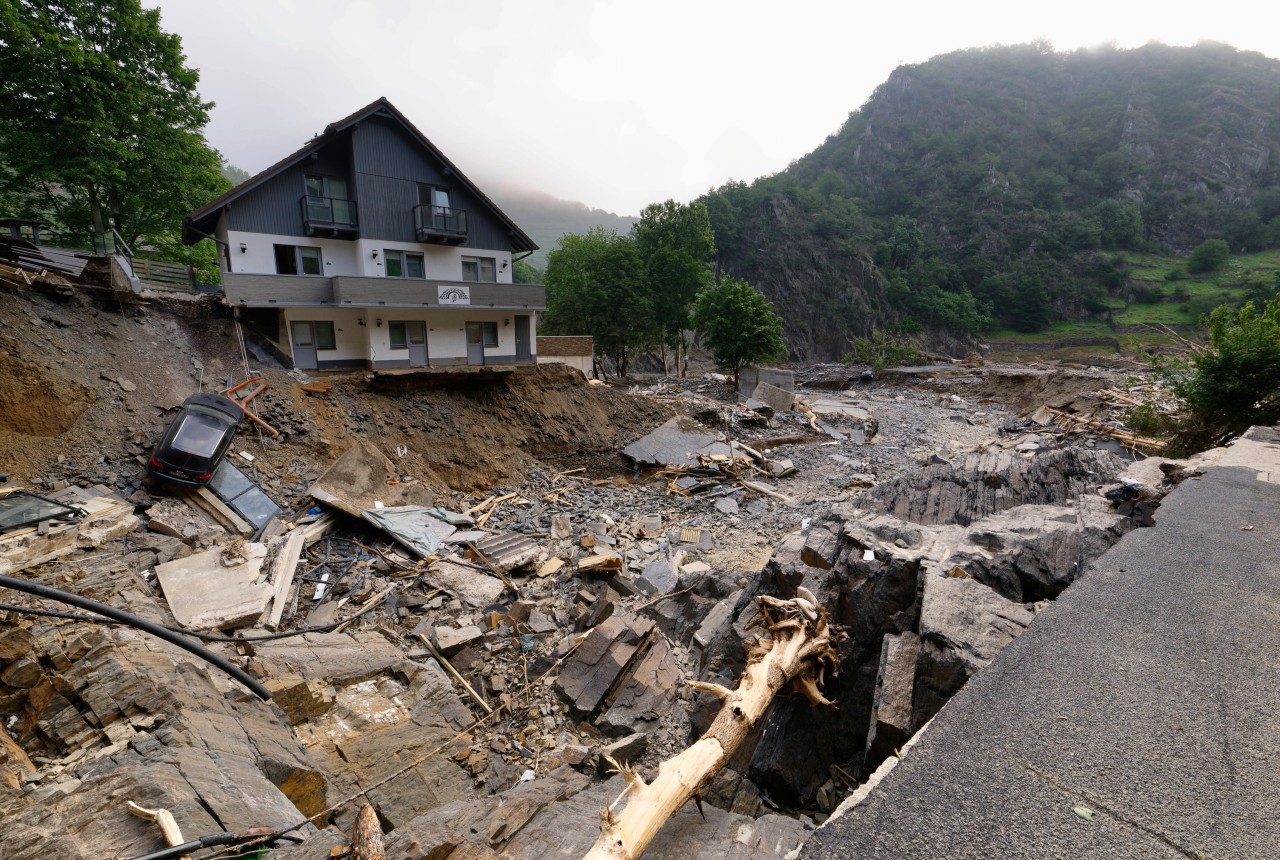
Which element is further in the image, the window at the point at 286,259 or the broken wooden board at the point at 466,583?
the window at the point at 286,259

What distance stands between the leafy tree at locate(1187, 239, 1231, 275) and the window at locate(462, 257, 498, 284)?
8111 cm

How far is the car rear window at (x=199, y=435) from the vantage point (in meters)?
10.3

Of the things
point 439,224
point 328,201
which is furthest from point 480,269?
point 328,201

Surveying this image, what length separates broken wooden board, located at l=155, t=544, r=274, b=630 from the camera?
7.43 meters

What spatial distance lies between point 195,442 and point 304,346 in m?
6.99

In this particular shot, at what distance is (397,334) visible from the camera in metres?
18.0

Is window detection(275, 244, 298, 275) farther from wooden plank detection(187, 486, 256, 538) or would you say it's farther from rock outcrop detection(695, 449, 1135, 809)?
rock outcrop detection(695, 449, 1135, 809)

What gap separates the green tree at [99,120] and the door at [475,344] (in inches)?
526

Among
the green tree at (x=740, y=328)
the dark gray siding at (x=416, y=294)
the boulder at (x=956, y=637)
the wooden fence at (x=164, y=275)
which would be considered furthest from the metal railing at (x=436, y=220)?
the boulder at (x=956, y=637)

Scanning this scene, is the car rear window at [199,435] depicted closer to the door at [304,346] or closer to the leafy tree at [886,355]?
the door at [304,346]

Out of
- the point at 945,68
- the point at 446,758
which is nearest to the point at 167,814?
the point at 446,758

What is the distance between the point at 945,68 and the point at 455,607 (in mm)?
142829

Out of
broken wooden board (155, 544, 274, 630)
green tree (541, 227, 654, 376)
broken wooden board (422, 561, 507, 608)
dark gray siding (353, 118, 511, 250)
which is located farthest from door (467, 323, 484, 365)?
green tree (541, 227, 654, 376)

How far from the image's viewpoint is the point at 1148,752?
2234mm
